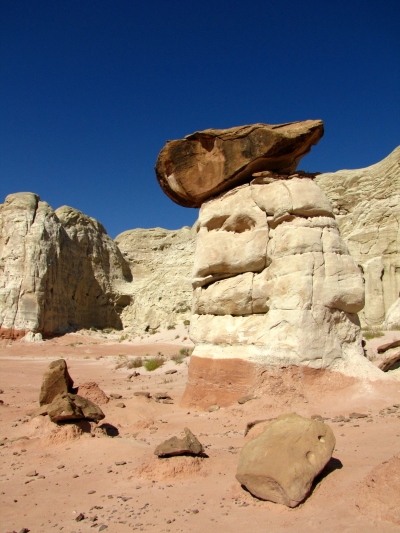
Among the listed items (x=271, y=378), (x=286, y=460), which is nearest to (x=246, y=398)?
(x=271, y=378)

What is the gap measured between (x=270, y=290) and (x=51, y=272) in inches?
840

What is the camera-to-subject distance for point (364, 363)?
243 inches

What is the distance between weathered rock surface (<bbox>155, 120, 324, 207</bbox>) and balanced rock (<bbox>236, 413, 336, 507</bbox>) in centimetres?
486

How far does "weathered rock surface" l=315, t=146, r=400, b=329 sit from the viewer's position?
70.6ft

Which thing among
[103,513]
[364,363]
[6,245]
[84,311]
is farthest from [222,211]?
[84,311]

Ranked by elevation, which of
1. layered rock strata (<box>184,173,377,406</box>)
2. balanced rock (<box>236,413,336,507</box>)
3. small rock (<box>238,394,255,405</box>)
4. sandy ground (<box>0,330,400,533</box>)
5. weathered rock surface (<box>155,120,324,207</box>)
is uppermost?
weathered rock surface (<box>155,120,324,207</box>)

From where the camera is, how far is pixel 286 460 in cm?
301

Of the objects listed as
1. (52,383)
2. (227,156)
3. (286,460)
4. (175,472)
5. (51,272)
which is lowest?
(175,472)

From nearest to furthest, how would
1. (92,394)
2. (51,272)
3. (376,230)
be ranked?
(92,394) → (376,230) → (51,272)

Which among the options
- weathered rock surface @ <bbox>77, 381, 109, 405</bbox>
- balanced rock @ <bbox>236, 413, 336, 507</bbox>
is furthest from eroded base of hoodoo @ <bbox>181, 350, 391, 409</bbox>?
balanced rock @ <bbox>236, 413, 336, 507</bbox>

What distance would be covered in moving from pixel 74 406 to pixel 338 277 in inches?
157

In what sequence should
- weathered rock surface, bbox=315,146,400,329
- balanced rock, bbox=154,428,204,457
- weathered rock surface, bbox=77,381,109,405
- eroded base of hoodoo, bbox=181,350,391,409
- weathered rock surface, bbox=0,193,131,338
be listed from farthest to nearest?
weathered rock surface, bbox=0,193,131,338
weathered rock surface, bbox=315,146,400,329
weathered rock surface, bbox=77,381,109,405
eroded base of hoodoo, bbox=181,350,391,409
balanced rock, bbox=154,428,204,457

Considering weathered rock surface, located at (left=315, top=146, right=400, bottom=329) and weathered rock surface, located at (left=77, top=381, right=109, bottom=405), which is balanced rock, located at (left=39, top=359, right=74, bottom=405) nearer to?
weathered rock surface, located at (left=77, top=381, right=109, bottom=405)

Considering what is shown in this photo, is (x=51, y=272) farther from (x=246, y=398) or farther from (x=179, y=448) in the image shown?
(x=179, y=448)
